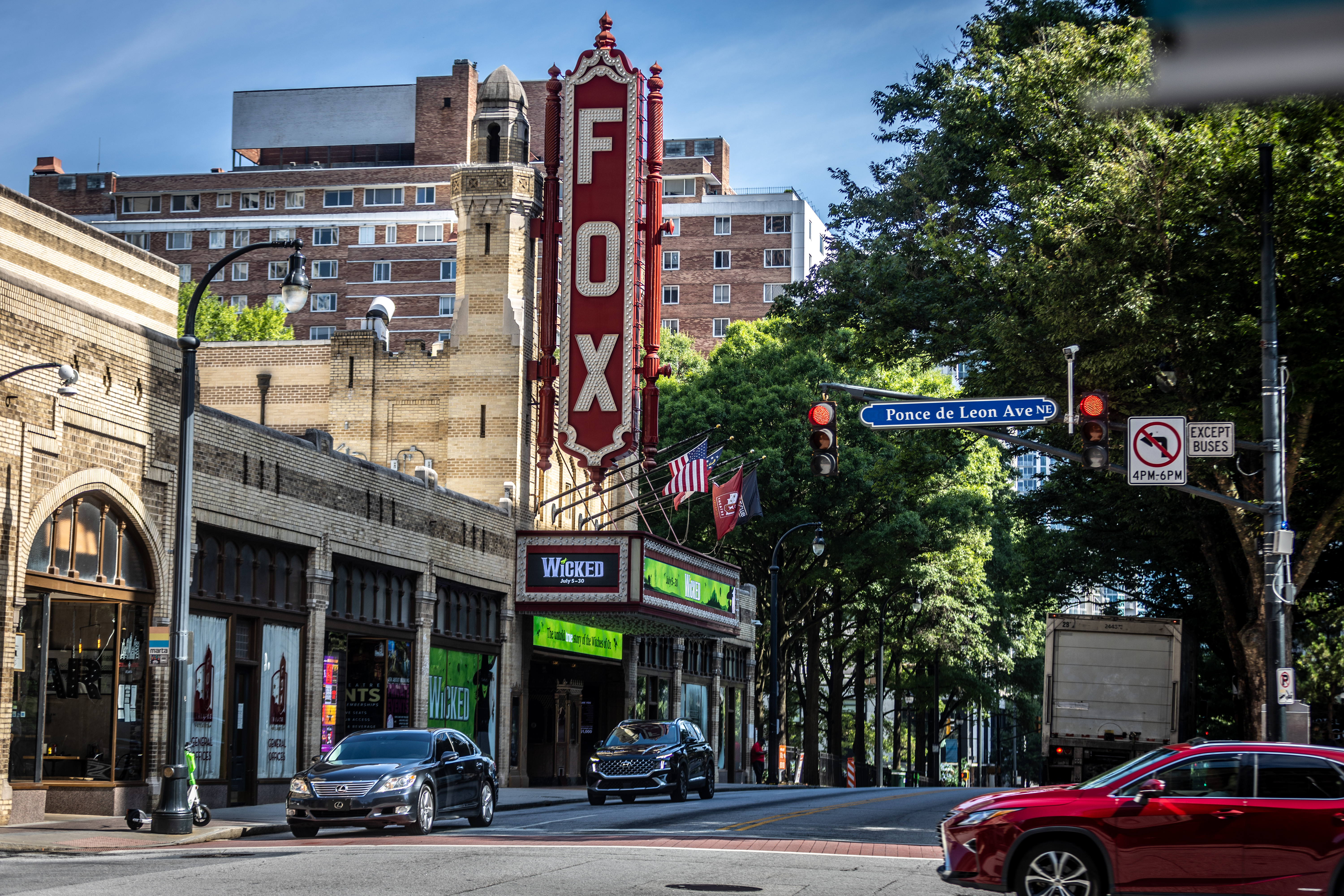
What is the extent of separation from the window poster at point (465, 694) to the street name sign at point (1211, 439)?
62.9 ft

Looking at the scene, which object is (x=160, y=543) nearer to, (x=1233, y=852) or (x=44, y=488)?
(x=44, y=488)

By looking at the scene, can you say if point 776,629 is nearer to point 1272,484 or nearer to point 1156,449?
point 1156,449

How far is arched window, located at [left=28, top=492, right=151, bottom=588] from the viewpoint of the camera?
21.3 metres

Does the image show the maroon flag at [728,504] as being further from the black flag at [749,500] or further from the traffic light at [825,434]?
the traffic light at [825,434]

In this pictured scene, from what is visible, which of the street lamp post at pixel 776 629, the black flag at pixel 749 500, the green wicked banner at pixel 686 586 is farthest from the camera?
the street lamp post at pixel 776 629

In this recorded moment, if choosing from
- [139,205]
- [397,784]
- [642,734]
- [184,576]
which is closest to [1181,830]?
[397,784]

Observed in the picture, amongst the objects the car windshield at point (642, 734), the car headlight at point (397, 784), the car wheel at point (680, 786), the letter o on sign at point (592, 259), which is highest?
the letter o on sign at point (592, 259)

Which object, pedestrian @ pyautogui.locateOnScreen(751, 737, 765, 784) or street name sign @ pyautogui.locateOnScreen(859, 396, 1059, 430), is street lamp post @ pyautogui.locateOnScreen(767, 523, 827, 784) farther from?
street name sign @ pyautogui.locateOnScreen(859, 396, 1059, 430)

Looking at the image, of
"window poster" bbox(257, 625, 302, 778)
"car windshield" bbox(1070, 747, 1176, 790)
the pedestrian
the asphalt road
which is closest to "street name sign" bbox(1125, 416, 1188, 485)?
the asphalt road

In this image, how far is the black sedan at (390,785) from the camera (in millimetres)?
19812

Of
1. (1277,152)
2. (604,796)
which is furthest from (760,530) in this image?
(1277,152)

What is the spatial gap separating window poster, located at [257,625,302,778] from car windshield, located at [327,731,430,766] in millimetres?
6161

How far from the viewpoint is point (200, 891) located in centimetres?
1209

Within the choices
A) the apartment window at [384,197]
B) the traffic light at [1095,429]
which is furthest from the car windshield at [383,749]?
the apartment window at [384,197]
